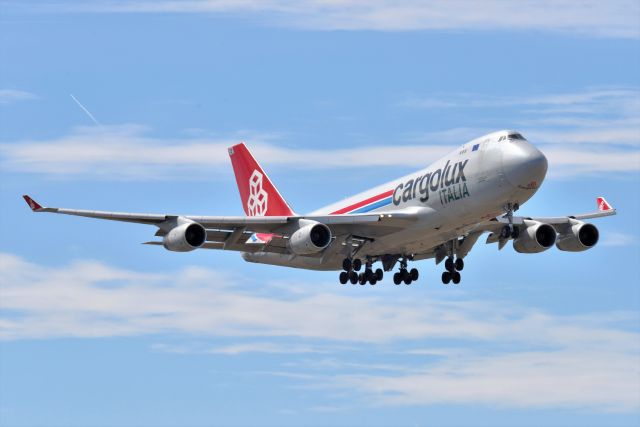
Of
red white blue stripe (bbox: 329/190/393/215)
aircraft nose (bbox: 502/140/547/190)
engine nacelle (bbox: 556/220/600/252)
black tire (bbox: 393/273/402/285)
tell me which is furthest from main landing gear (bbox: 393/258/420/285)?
aircraft nose (bbox: 502/140/547/190)

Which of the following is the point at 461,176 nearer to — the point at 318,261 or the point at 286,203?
the point at 318,261

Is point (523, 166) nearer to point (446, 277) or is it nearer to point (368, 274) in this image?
point (446, 277)

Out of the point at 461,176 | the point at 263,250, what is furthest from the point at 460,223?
the point at 263,250

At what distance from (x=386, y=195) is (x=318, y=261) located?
6.29m

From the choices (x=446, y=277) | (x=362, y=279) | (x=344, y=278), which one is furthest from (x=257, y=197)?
(x=446, y=277)

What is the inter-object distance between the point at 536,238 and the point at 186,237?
775 inches

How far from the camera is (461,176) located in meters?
71.2

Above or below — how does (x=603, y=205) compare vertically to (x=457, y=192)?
above

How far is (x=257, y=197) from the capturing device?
296 feet

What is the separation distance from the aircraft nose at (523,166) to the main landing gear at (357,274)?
41.1ft

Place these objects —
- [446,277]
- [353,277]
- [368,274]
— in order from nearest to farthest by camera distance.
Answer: [353,277] < [446,277] < [368,274]

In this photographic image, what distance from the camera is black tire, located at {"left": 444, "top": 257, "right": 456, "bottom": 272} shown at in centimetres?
7975

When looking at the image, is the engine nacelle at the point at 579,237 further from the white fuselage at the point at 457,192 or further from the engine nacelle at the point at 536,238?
the white fuselage at the point at 457,192

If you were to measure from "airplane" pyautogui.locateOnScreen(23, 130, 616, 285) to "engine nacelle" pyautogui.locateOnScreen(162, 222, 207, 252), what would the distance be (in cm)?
5
